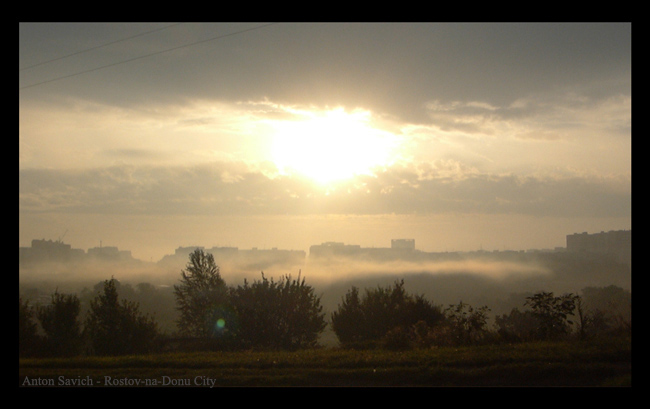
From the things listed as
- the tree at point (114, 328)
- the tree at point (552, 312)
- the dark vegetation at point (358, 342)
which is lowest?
the tree at point (114, 328)

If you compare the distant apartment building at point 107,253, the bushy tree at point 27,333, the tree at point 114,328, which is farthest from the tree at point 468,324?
the distant apartment building at point 107,253

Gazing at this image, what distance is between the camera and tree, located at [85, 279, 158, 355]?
98.4 feet

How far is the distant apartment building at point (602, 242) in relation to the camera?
78875 millimetres

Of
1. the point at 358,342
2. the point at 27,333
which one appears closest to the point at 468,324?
the point at 358,342

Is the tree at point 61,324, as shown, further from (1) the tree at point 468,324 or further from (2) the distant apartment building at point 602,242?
(2) the distant apartment building at point 602,242

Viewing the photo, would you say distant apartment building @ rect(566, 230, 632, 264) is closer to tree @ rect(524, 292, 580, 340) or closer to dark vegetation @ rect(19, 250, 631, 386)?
dark vegetation @ rect(19, 250, 631, 386)

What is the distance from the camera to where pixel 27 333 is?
28.5 metres

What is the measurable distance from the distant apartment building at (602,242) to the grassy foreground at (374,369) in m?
71.2

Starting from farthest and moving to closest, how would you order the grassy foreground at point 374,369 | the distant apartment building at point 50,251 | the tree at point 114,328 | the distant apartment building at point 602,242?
the distant apartment building at point 50,251, the distant apartment building at point 602,242, the tree at point 114,328, the grassy foreground at point 374,369

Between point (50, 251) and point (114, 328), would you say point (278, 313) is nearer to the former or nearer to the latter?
point (114, 328)

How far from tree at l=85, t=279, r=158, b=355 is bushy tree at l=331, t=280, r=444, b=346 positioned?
11474mm

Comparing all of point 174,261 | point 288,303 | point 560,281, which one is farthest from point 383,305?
point 174,261
